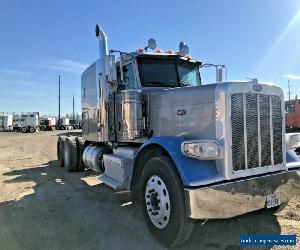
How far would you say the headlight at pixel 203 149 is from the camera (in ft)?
15.1

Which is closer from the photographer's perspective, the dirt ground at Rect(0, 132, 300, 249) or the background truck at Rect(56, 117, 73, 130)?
the dirt ground at Rect(0, 132, 300, 249)

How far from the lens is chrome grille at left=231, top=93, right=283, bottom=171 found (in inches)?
187

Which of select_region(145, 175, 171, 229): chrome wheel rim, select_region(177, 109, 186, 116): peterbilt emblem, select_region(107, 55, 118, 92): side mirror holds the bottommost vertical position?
select_region(145, 175, 171, 229): chrome wheel rim

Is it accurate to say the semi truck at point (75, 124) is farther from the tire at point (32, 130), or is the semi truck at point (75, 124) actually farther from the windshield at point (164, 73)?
the windshield at point (164, 73)

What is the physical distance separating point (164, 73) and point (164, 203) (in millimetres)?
2950

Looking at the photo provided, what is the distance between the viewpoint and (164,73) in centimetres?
705

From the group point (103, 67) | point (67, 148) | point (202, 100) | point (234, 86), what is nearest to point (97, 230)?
point (202, 100)

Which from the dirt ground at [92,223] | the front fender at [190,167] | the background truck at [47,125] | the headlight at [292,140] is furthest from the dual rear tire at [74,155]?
the background truck at [47,125]

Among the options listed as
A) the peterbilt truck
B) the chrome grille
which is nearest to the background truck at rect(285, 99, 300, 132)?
the peterbilt truck

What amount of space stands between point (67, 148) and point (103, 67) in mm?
4754

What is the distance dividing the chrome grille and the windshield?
2.28 metres

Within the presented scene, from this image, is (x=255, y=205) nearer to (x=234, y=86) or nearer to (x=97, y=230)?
(x=234, y=86)

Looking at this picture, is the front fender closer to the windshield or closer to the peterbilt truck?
the peterbilt truck

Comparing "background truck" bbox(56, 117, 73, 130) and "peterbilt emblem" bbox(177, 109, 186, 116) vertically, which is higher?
"background truck" bbox(56, 117, 73, 130)
